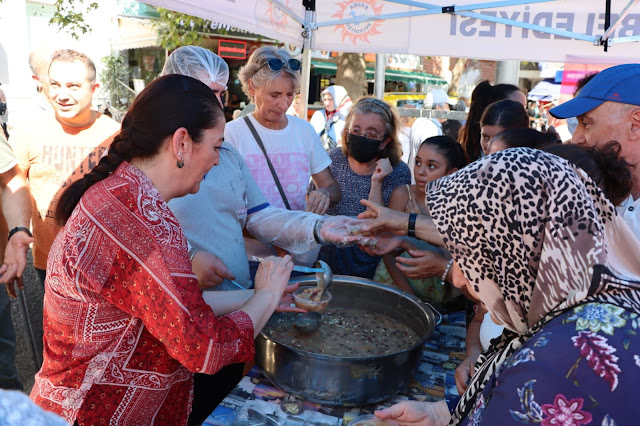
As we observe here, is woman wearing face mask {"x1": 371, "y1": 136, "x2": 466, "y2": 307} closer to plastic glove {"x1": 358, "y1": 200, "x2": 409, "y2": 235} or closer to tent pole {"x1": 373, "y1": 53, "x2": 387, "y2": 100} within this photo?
plastic glove {"x1": 358, "y1": 200, "x2": 409, "y2": 235}

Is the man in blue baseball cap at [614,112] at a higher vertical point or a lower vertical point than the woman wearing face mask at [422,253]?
higher

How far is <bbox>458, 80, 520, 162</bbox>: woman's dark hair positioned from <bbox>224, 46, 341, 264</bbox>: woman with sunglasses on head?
1.14 metres

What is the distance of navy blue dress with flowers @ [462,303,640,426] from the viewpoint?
36.0 inches

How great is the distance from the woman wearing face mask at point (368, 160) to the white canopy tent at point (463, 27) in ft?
3.10

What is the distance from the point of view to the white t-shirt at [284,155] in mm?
2928

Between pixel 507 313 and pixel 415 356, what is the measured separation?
0.56 meters

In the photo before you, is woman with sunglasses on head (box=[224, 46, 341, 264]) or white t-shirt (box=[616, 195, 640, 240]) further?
woman with sunglasses on head (box=[224, 46, 341, 264])

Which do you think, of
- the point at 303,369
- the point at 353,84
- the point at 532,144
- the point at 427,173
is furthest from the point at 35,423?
the point at 353,84

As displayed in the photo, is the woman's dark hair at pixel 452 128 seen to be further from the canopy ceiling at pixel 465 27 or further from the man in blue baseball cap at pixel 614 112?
the man in blue baseball cap at pixel 614 112

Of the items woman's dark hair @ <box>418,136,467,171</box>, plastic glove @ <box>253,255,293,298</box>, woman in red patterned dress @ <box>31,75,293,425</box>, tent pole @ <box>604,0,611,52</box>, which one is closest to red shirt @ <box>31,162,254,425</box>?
woman in red patterned dress @ <box>31,75,293,425</box>

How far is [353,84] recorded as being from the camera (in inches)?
368

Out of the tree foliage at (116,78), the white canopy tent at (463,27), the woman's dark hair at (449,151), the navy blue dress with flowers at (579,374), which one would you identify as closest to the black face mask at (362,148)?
the woman's dark hair at (449,151)

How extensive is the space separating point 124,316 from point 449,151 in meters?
2.30

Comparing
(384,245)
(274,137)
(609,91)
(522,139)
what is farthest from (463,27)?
(384,245)
